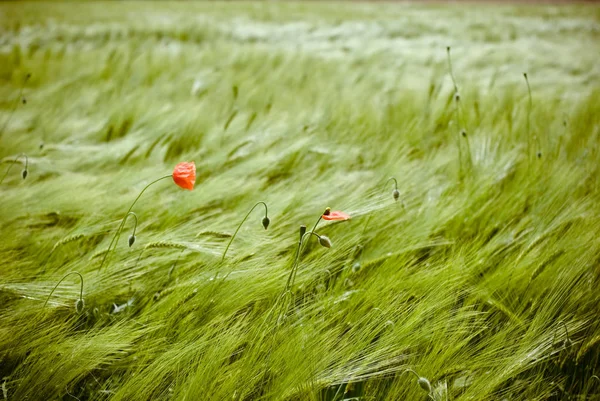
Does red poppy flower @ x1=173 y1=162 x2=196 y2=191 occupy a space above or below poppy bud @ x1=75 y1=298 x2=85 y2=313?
above

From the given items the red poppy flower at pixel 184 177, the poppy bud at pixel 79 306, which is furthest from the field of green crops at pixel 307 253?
the red poppy flower at pixel 184 177

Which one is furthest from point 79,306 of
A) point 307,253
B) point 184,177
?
point 307,253

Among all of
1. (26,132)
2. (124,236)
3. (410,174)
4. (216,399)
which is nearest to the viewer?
(216,399)

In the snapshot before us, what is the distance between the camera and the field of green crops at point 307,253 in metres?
0.61

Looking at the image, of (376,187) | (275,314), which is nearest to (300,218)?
(376,187)

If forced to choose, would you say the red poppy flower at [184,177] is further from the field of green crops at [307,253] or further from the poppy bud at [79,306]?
the poppy bud at [79,306]

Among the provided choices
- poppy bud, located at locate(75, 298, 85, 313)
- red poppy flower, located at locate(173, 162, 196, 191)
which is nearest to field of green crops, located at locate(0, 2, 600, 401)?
poppy bud, located at locate(75, 298, 85, 313)

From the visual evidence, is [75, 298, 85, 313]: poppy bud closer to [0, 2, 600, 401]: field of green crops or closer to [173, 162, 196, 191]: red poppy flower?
[0, 2, 600, 401]: field of green crops

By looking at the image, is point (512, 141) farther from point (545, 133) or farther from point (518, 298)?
point (518, 298)

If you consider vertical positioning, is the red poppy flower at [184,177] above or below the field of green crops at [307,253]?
above

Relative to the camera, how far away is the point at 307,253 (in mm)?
Result: 844

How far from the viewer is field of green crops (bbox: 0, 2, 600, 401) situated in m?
0.61

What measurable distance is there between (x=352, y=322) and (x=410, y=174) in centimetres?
52

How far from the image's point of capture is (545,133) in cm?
132
